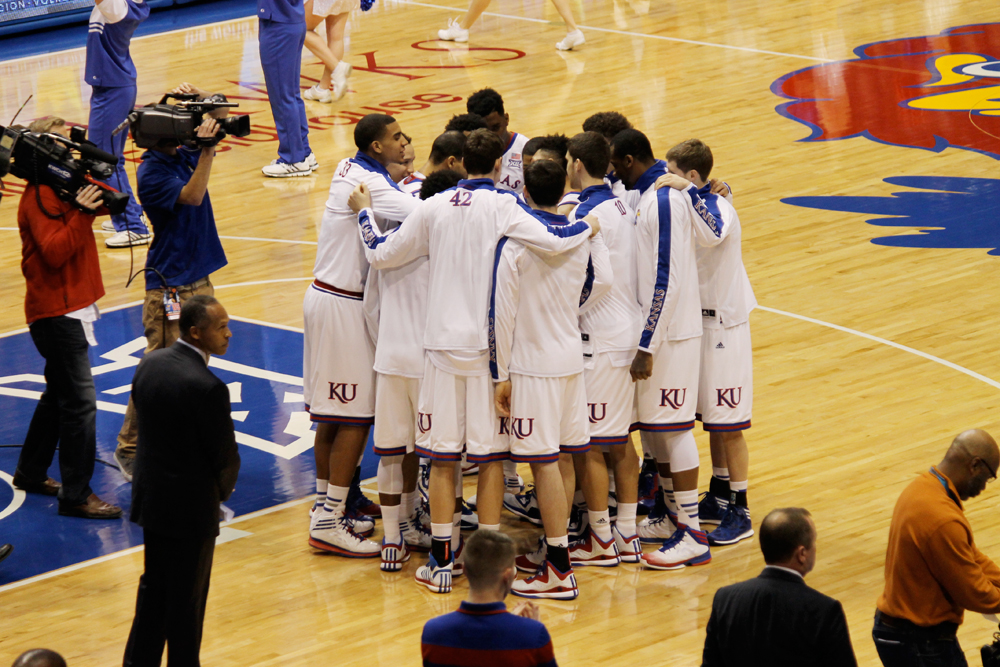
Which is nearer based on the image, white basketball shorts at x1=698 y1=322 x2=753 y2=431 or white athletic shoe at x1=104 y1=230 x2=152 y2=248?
white basketball shorts at x1=698 y1=322 x2=753 y2=431

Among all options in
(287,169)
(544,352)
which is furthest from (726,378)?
(287,169)

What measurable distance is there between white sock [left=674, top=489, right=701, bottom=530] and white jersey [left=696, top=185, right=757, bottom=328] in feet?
2.67

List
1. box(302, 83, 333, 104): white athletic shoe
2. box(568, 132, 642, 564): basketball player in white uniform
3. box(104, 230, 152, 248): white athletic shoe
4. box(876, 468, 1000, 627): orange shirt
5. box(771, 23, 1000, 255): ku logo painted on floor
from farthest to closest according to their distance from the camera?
box(302, 83, 333, 104): white athletic shoe
box(104, 230, 152, 248): white athletic shoe
box(771, 23, 1000, 255): ku logo painted on floor
box(568, 132, 642, 564): basketball player in white uniform
box(876, 468, 1000, 627): orange shirt

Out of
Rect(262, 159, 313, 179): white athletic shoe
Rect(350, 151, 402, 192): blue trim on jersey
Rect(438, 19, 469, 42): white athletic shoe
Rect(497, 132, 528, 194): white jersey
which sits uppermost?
Rect(438, 19, 469, 42): white athletic shoe

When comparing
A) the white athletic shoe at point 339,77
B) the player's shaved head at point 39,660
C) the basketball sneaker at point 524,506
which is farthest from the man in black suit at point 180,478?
the white athletic shoe at point 339,77

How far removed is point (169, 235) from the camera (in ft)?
23.0

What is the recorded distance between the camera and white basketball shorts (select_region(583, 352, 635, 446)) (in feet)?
20.2

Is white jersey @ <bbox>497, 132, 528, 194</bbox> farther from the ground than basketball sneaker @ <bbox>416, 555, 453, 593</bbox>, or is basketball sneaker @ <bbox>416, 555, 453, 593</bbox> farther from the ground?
white jersey @ <bbox>497, 132, 528, 194</bbox>

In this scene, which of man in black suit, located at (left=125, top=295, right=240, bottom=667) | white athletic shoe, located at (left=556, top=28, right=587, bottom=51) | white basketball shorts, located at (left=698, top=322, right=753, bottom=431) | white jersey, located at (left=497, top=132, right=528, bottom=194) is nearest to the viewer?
man in black suit, located at (left=125, top=295, right=240, bottom=667)

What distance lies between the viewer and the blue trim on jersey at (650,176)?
6199 mm

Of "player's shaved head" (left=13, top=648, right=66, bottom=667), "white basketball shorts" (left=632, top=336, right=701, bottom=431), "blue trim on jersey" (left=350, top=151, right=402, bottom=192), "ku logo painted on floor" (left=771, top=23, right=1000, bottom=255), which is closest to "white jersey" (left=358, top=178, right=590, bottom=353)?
"blue trim on jersey" (left=350, top=151, right=402, bottom=192)

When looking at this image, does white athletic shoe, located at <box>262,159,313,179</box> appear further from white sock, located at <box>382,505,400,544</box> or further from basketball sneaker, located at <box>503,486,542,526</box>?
white sock, located at <box>382,505,400,544</box>

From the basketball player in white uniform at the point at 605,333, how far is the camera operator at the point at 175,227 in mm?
1976

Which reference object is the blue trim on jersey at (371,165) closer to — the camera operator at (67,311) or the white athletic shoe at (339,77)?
the camera operator at (67,311)
